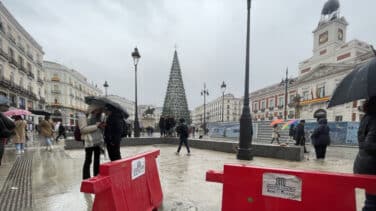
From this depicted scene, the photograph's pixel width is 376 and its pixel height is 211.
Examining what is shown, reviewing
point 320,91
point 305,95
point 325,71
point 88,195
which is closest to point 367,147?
point 88,195

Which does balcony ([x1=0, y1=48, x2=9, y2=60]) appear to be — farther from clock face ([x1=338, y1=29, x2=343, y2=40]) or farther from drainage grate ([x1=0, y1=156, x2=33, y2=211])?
clock face ([x1=338, y1=29, x2=343, y2=40])

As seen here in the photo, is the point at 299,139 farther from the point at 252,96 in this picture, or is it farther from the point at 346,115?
the point at 252,96

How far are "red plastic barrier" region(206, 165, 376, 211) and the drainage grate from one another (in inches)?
127

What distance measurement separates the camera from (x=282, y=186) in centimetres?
200

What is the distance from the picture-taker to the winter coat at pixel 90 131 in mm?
3762

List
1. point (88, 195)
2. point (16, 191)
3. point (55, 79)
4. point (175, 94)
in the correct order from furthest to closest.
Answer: point (55, 79), point (175, 94), point (16, 191), point (88, 195)

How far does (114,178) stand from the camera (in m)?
2.14

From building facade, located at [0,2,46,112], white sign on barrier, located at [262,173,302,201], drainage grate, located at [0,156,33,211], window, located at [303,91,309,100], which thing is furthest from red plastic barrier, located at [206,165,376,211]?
window, located at [303,91,309,100]

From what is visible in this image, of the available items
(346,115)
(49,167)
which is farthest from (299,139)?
Answer: (346,115)

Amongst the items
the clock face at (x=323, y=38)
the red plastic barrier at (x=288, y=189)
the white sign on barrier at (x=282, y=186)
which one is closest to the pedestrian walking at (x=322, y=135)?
the red plastic barrier at (x=288, y=189)

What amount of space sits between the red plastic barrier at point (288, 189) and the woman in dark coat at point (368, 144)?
0.38 meters

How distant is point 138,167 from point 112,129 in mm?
1428

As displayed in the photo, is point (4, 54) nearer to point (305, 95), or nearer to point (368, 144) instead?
point (368, 144)

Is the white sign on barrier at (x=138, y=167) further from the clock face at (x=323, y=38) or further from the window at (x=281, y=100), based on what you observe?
the window at (x=281, y=100)
